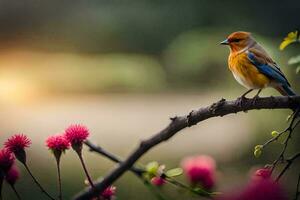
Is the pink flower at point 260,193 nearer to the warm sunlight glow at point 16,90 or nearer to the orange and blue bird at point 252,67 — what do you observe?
the orange and blue bird at point 252,67

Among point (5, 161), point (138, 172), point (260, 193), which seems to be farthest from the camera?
point (5, 161)

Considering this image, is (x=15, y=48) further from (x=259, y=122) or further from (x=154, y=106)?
(x=259, y=122)

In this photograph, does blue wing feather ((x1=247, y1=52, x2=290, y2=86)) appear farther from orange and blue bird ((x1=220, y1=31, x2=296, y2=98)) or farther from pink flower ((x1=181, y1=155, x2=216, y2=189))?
pink flower ((x1=181, y1=155, x2=216, y2=189))

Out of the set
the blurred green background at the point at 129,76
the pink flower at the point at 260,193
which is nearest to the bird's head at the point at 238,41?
the pink flower at the point at 260,193

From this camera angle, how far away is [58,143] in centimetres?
64

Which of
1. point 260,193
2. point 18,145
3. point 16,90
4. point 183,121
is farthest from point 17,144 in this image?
point 16,90

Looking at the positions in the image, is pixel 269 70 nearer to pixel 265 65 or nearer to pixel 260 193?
pixel 265 65

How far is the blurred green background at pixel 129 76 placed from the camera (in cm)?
395

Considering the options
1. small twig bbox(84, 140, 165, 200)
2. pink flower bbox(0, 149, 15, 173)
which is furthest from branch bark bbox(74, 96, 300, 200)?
pink flower bbox(0, 149, 15, 173)

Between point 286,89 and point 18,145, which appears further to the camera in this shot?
point 286,89

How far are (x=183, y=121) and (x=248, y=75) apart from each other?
1.85ft

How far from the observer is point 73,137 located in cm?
63

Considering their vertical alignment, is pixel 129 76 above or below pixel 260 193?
above

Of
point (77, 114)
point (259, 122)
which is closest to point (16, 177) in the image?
point (259, 122)
